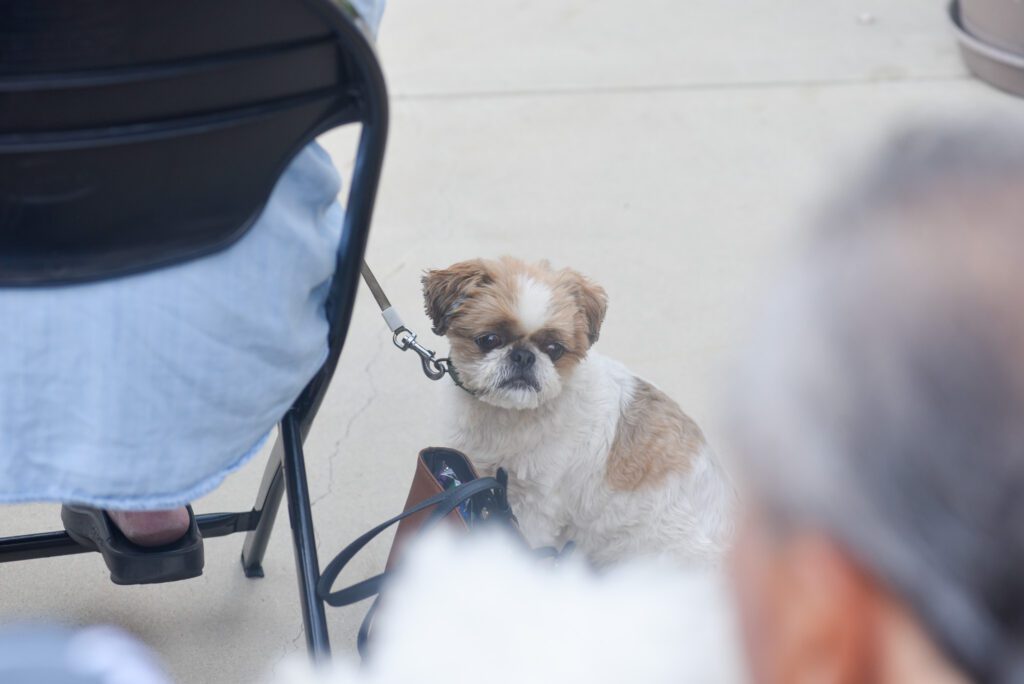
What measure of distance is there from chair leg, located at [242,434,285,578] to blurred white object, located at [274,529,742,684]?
0.87 metres

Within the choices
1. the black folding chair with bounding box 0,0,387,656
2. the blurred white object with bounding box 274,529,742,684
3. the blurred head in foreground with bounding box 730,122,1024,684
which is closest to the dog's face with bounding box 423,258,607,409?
the black folding chair with bounding box 0,0,387,656

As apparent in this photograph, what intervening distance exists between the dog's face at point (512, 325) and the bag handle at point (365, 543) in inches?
15.8

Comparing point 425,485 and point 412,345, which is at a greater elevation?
point 412,345

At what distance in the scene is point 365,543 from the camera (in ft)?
4.94

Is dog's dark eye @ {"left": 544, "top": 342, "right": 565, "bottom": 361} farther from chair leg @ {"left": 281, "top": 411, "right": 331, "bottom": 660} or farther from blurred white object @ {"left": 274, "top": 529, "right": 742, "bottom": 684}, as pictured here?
blurred white object @ {"left": 274, "top": 529, "right": 742, "bottom": 684}

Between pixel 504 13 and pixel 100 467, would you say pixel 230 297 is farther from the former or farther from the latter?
pixel 504 13

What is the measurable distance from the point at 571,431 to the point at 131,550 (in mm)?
878

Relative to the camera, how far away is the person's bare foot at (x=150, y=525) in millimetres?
1730

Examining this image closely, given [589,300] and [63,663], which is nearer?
[63,663]

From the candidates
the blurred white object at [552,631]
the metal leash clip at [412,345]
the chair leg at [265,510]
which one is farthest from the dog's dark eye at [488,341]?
the blurred white object at [552,631]

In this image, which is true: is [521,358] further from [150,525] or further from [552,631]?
[552,631]

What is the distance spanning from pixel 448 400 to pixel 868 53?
3.05m

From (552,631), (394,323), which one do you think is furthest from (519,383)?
(552,631)

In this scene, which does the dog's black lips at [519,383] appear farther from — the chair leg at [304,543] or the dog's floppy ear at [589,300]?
the chair leg at [304,543]
